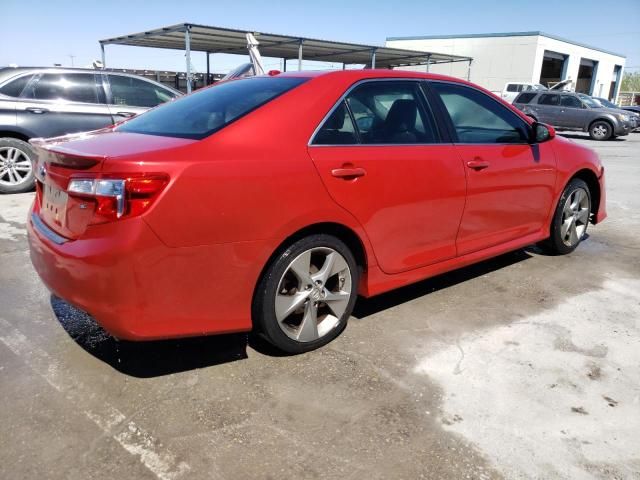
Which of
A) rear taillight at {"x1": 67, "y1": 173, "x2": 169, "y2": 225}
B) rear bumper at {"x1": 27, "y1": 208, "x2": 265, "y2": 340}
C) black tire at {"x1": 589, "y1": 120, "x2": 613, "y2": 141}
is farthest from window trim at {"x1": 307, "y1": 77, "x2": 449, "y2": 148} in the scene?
black tire at {"x1": 589, "y1": 120, "x2": 613, "y2": 141}

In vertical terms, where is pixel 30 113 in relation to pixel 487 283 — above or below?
above

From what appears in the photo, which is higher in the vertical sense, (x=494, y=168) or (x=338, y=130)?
(x=338, y=130)

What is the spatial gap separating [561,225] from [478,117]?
150 cm

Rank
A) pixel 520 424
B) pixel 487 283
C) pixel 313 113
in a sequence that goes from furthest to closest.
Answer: pixel 487 283 < pixel 313 113 < pixel 520 424

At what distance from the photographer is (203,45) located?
2352cm

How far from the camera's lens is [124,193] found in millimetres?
2174

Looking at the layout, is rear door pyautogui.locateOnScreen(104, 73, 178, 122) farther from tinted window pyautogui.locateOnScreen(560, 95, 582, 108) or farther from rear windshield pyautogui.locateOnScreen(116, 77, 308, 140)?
tinted window pyautogui.locateOnScreen(560, 95, 582, 108)

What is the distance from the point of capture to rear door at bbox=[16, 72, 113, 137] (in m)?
6.83

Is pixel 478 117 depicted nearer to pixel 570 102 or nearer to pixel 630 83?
pixel 570 102

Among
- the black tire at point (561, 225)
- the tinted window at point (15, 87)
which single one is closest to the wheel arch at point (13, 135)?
the tinted window at point (15, 87)

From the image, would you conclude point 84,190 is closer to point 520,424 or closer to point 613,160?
point 520,424

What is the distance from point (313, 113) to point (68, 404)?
6.21 ft

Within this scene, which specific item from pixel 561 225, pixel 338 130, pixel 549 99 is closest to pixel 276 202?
pixel 338 130

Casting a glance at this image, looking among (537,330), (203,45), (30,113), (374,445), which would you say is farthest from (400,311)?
(203,45)
